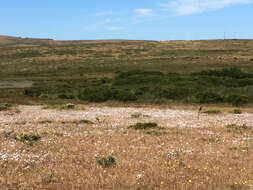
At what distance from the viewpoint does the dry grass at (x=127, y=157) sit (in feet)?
26.3

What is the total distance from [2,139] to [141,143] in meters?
5.76

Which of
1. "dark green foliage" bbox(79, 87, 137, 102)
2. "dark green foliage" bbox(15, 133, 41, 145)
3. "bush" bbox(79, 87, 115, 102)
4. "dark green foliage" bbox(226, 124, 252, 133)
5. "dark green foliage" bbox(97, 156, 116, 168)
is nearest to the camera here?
"dark green foliage" bbox(97, 156, 116, 168)

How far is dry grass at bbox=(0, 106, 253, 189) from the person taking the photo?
8008 millimetres

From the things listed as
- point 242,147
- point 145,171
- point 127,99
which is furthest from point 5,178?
point 127,99

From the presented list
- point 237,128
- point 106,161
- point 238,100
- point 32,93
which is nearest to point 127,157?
point 106,161

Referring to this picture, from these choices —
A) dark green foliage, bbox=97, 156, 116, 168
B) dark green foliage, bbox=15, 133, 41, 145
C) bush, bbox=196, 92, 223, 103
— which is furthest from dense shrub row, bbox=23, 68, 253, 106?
dark green foliage, bbox=97, 156, 116, 168

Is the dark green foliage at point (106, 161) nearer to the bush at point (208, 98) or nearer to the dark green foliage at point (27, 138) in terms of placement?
the dark green foliage at point (27, 138)

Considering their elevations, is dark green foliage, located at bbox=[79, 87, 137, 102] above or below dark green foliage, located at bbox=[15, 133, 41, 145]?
below

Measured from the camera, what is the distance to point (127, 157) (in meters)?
10.3

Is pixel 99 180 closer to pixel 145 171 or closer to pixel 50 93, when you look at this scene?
pixel 145 171

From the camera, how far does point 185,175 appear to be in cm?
851

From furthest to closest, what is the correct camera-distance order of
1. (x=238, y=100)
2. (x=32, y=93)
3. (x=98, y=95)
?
(x=32, y=93) → (x=98, y=95) → (x=238, y=100)

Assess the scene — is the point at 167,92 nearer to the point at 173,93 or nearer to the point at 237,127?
the point at 173,93

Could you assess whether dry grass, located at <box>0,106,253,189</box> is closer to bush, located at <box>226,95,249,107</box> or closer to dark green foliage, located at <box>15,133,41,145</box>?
dark green foliage, located at <box>15,133,41,145</box>
